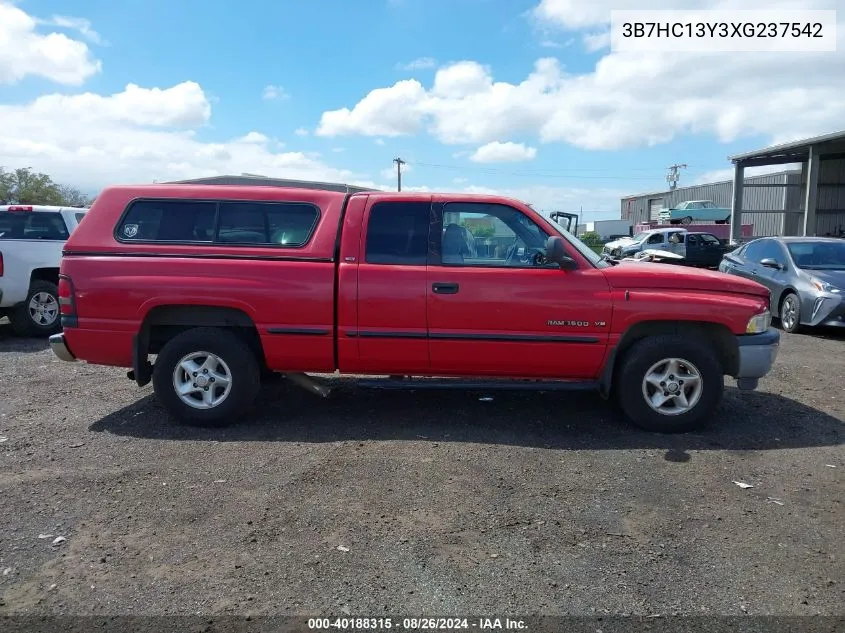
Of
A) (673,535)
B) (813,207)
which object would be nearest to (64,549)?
(673,535)

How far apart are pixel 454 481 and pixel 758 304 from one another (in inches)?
112

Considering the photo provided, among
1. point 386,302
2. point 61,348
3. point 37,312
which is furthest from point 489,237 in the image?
point 37,312

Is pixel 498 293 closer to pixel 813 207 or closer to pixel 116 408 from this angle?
pixel 116 408

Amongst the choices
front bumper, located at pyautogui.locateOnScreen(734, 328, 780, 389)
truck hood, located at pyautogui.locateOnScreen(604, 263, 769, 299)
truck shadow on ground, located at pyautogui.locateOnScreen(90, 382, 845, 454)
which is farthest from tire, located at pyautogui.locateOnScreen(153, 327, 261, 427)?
front bumper, located at pyautogui.locateOnScreen(734, 328, 780, 389)

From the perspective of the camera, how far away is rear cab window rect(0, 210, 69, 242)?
29.9 ft

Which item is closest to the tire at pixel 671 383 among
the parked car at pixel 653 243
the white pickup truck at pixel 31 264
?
the white pickup truck at pixel 31 264

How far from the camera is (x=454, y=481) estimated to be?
4.16m

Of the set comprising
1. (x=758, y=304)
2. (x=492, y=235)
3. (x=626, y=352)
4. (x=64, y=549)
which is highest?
(x=492, y=235)

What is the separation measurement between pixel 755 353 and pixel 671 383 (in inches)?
27.1

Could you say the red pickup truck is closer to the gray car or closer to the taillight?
the taillight

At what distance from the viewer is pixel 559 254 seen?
486cm

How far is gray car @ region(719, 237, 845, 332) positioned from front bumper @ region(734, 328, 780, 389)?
15.7 ft

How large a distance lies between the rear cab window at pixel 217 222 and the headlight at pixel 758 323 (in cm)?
348

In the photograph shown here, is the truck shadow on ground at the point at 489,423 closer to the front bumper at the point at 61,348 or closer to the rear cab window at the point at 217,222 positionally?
the front bumper at the point at 61,348
